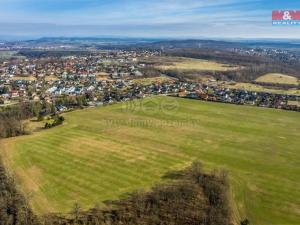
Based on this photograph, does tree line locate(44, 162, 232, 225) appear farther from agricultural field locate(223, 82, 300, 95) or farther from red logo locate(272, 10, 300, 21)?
agricultural field locate(223, 82, 300, 95)

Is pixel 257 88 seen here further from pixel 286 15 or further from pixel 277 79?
pixel 286 15

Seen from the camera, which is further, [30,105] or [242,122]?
[30,105]

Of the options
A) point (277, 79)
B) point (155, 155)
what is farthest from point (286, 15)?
point (277, 79)

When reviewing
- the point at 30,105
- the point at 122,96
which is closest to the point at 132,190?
the point at 30,105

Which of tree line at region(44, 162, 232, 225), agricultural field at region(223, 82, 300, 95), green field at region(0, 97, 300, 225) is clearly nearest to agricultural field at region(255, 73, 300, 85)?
agricultural field at region(223, 82, 300, 95)

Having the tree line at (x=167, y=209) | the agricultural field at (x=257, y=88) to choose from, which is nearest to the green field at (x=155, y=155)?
the tree line at (x=167, y=209)

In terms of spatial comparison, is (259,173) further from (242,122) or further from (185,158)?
(242,122)
